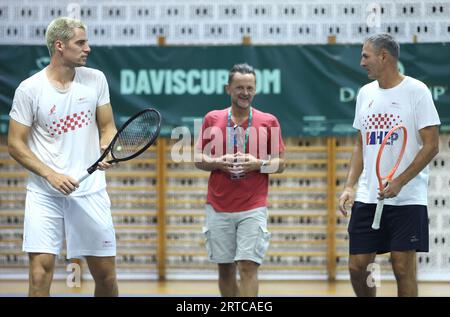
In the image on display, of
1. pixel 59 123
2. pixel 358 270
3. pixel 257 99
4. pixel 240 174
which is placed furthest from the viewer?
pixel 257 99

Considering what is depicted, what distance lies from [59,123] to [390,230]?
6.63 ft

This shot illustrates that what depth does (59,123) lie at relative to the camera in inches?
197

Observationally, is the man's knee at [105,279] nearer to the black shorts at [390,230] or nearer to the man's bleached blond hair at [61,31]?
the man's bleached blond hair at [61,31]

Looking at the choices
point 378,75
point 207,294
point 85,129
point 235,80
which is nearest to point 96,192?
point 85,129

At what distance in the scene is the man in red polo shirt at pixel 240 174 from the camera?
566cm

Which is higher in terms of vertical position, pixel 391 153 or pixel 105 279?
pixel 391 153

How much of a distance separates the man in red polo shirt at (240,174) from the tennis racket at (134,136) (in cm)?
68

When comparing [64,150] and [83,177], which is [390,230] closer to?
[83,177]

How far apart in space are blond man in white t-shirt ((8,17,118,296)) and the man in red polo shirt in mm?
856

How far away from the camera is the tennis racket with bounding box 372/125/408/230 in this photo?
506 cm

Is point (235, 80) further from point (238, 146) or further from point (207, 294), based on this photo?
point (207, 294)

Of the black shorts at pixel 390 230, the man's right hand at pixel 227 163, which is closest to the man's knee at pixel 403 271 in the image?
the black shorts at pixel 390 230

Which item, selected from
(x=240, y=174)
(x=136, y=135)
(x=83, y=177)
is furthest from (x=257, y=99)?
(x=83, y=177)
